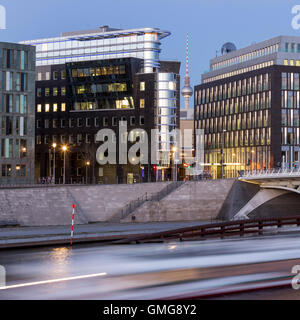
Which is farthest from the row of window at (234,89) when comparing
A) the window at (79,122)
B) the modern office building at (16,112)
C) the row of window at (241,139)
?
the modern office building at (16,112)

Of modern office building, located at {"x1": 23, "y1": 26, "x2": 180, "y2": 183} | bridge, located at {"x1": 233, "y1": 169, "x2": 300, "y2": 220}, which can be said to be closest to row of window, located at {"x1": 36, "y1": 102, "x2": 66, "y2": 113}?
modern office building, located at {"x1": 23, "y1": 26, "x2": 180, "y2": 183}

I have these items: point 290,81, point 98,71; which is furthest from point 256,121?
point 98,71

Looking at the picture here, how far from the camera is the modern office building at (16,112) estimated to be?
91.8 m

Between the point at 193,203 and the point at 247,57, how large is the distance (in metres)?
93.4

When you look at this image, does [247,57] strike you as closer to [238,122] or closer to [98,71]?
[238,122]

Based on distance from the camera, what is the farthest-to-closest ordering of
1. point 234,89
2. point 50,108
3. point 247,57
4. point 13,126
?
point 247,57
point 234,89
point 50,108
point 13,126

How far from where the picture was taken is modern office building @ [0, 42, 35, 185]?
9175cm

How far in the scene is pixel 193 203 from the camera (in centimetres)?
7525

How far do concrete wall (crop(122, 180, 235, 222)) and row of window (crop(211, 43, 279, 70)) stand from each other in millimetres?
81889

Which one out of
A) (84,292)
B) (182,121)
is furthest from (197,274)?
(182,121)

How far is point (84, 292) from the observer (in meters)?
17.1

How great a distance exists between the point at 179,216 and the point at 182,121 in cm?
12212

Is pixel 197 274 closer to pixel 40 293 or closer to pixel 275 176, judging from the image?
pixel 40 293

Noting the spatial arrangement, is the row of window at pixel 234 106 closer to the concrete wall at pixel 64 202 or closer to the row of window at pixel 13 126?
the row of window at pixel 13 126
